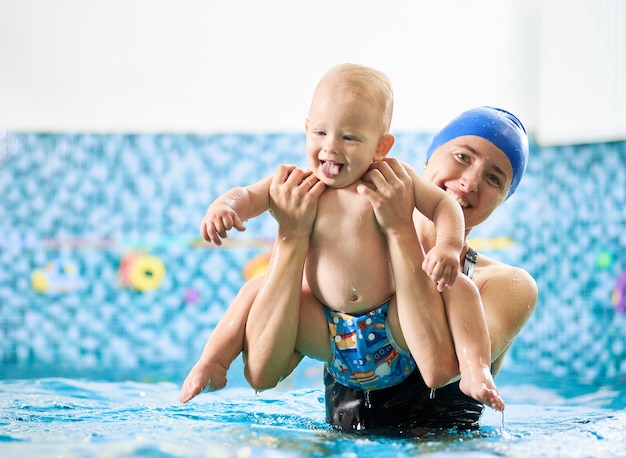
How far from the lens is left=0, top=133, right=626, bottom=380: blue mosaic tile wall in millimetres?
6859

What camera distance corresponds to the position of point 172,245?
7.23m

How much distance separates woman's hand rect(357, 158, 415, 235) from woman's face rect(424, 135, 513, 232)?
1.10 ft

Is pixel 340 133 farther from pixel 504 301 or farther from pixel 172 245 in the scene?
pixel 172 245

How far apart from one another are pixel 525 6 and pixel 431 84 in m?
1.14

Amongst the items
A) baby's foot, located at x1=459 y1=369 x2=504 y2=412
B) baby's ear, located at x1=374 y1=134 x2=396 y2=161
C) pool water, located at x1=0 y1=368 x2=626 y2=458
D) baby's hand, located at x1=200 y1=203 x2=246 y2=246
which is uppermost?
baby's ear, located at x1=374 y1=134 x2=396 y2=161

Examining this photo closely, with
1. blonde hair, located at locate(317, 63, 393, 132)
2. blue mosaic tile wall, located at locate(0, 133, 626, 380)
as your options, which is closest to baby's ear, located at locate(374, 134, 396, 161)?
blonde hair, located at locate(317, 63, 393, 132)

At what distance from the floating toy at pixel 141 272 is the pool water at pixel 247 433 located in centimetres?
315

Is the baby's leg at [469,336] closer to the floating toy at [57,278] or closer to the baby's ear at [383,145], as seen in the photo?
the baby's ear at [383,145]

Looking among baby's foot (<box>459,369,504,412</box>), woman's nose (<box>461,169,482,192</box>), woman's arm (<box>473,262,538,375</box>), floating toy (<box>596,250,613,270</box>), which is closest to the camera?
baby's foot (<box>459,369,504,412</box>)

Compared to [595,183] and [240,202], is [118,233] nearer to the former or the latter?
[595,183]

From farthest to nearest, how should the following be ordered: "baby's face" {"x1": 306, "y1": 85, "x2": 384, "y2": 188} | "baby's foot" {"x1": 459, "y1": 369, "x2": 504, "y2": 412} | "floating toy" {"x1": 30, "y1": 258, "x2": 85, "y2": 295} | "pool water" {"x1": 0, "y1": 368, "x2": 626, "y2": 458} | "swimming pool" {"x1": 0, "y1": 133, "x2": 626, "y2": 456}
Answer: "floating toy" {"x1": 30, "y1": 258, "x2": 85, "y2": 295} → "swimming pool" {"x1": 0, "y1": 133, "x2": 626, "y2": 456} → "baby's face" {"x1": 306, "y1": 85, "x2": 384, "y2": 188} → "baby's foot" {"x1": 459, "y1": 369, "x2": 504, "y2": 412} → "pool water" {"x1": 0, "y1": 368, "x2": 626, "y2": 458}

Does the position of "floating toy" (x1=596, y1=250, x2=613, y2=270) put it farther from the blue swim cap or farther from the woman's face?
the woman's face

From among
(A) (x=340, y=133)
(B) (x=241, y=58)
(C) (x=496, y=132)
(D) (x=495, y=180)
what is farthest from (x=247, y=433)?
(B) (x=241, y=58)

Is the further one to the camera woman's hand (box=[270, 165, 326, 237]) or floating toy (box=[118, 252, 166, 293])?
floating toy (box=[118, 252, 166, 293])
